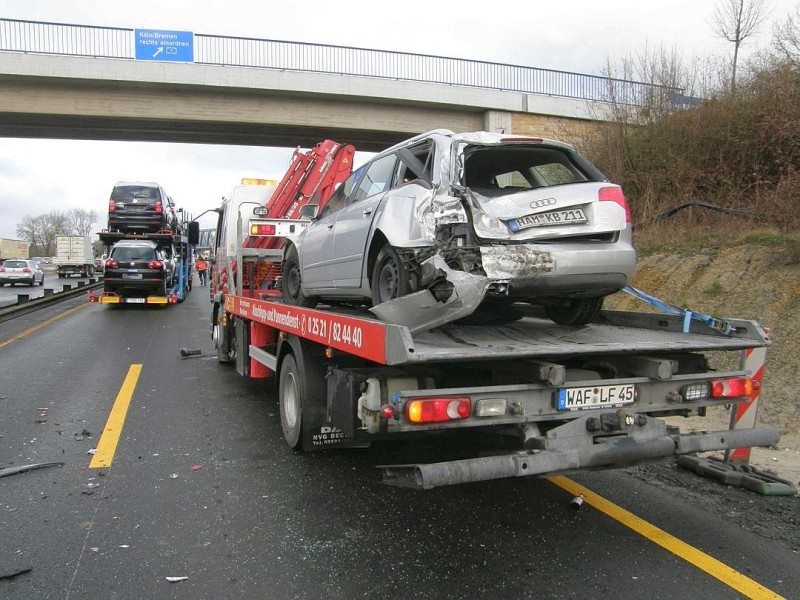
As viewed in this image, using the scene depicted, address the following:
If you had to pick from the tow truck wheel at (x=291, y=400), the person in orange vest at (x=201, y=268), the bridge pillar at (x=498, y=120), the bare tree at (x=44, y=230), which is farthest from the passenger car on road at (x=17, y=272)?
the bare tree at (x=44, y=230)

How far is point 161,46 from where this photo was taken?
20953mm

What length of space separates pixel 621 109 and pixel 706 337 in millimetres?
11081

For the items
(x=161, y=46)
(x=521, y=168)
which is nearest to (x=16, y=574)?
(x=521, y=168)

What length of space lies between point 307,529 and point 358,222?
2553mm

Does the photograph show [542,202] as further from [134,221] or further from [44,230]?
[44,230]

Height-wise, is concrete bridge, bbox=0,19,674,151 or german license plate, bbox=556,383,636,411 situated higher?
concrete bridge, bbox=0,19,674,151

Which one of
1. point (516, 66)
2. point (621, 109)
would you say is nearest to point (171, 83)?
point (516, 66)

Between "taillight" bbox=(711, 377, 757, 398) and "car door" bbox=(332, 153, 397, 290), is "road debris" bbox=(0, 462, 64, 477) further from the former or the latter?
"taillight" bbox=(711, 377, 757, 398)

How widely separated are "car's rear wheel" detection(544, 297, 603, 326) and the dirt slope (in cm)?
197

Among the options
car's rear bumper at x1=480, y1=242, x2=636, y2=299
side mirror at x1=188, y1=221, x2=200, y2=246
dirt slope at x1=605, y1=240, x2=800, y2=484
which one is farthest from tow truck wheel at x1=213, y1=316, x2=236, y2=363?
dirt slope at x1=605, y1=240, x2=800, y2=484

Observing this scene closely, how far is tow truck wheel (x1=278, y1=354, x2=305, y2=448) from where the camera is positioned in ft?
16.1

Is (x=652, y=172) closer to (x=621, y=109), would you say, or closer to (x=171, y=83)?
(x=621, y=109)

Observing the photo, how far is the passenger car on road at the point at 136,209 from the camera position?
22703 mm

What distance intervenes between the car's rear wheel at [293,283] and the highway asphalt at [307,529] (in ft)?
4.75
